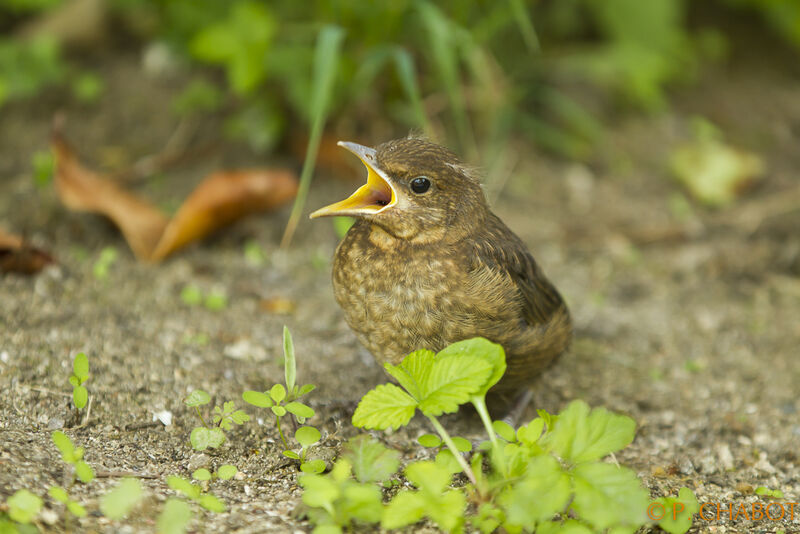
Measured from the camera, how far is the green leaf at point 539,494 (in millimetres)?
2117

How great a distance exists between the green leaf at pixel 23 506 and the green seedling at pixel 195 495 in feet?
1.19

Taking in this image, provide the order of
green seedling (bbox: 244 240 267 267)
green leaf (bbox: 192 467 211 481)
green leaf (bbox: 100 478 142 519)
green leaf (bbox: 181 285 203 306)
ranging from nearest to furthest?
1. green leaf (bbox: 100 478 142 519)
2. green leaf (bbox: 192 467 211 481)
3. green leaf (bbox: 181 285 203 306)
4. green seedling (bbox: 244 240 267 267)

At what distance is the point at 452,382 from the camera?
95.1 inches

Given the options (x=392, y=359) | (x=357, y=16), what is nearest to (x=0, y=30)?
(x=357, y=16)

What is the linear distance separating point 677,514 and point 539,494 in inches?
21.4

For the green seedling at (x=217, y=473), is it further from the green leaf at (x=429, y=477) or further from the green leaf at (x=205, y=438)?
the green leaf at (x=429, y=477)

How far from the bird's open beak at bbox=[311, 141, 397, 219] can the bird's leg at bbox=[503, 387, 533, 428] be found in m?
1.01

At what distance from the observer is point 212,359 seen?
3303mm

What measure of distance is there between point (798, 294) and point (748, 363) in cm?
90

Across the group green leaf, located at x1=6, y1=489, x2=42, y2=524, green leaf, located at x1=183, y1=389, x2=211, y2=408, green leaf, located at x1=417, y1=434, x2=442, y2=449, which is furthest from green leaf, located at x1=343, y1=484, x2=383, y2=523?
green leaf, located at x1=6, y1=489, x2=42, y2=524

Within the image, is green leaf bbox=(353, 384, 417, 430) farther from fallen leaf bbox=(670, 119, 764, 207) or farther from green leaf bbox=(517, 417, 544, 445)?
fallen leaf bbox=(670, 119, 764, 207)

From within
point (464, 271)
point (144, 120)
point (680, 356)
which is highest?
point (464, 271)

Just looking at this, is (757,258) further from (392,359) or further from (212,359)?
(212,359)

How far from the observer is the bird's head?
9.49 ft
